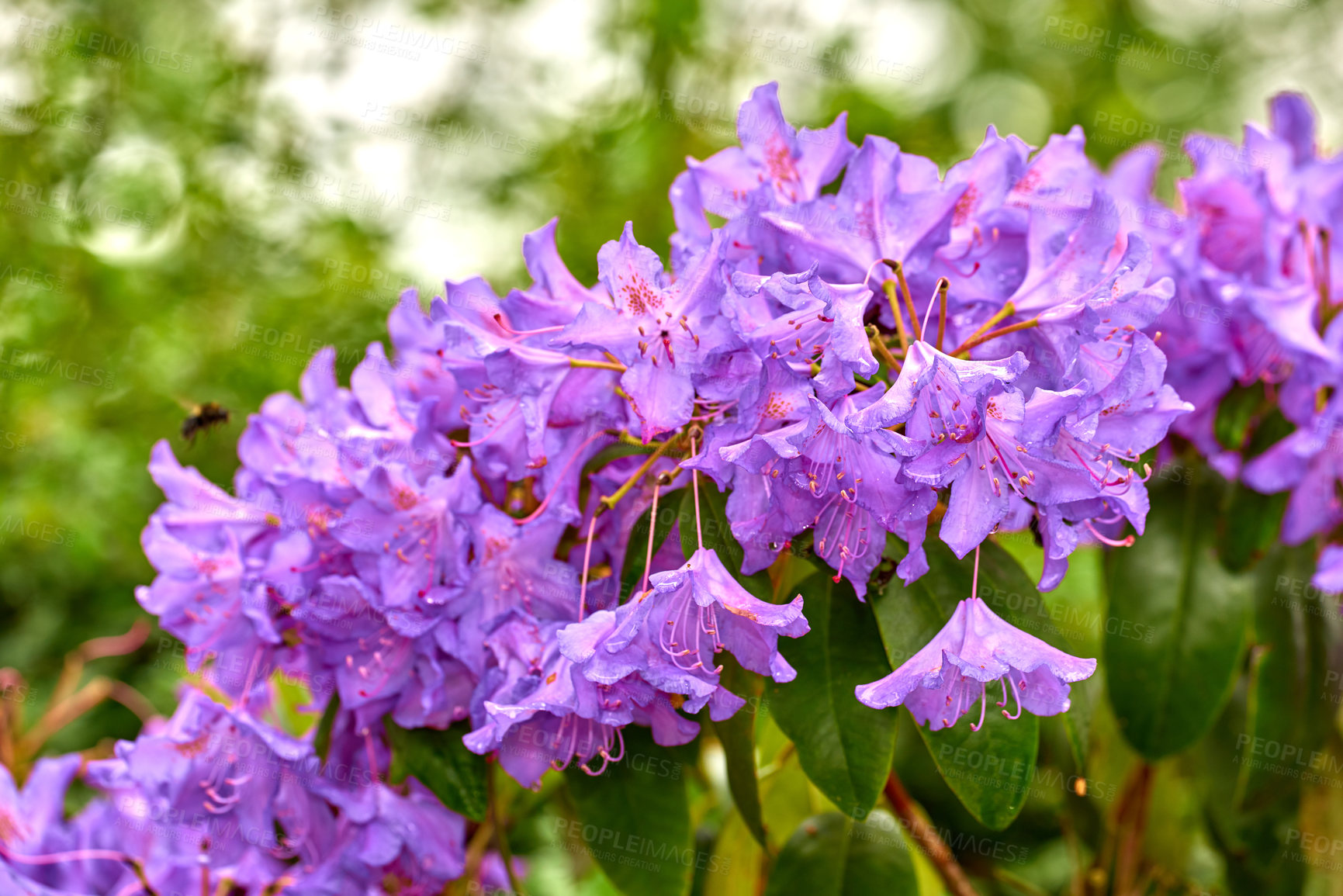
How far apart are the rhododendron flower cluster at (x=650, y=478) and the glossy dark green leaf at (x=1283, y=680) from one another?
0.23 meters

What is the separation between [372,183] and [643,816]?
205 cm

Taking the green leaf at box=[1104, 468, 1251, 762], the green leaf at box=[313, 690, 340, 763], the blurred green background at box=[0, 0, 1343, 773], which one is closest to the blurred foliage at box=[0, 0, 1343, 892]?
the blurred green background at box=[0, 0, 1343, 773]

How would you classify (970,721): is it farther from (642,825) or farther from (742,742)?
(642,825)

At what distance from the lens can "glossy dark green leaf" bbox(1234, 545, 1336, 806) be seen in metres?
1.36

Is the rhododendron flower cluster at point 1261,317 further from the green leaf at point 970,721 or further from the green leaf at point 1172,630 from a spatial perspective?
the green leaf at point 970,721

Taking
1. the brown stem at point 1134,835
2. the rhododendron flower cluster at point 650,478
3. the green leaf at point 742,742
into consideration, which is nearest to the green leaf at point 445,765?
the rhododendron flower cluster at point 650,478

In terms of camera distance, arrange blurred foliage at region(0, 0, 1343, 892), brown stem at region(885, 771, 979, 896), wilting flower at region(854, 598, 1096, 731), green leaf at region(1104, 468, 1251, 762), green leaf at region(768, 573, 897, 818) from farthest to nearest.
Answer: blurred foliage at region(0, 0, 1343, 892), green leaf at region(1104, 468, 1251, 762), brown stem at region(885, 771, 979, 896), green leaf at region(768, 573, 897, 818), wilting flower at region(854, 598, 1096, 731)

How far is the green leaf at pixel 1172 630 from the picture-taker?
126 centimetres

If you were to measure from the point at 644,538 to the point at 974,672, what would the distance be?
0.30 meters

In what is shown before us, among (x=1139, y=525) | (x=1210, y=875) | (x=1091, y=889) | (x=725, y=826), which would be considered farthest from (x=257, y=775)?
(x=1210, y=875)

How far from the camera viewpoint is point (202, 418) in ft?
4.94

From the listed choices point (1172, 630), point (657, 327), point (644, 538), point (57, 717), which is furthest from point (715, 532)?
point (57, 717)

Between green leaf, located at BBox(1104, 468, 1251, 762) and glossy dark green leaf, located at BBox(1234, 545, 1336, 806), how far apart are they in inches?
3.3

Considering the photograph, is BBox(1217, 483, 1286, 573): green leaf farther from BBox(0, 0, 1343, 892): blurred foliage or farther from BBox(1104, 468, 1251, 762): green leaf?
BBox(0, 0, 1343, 892): blurred foliage
